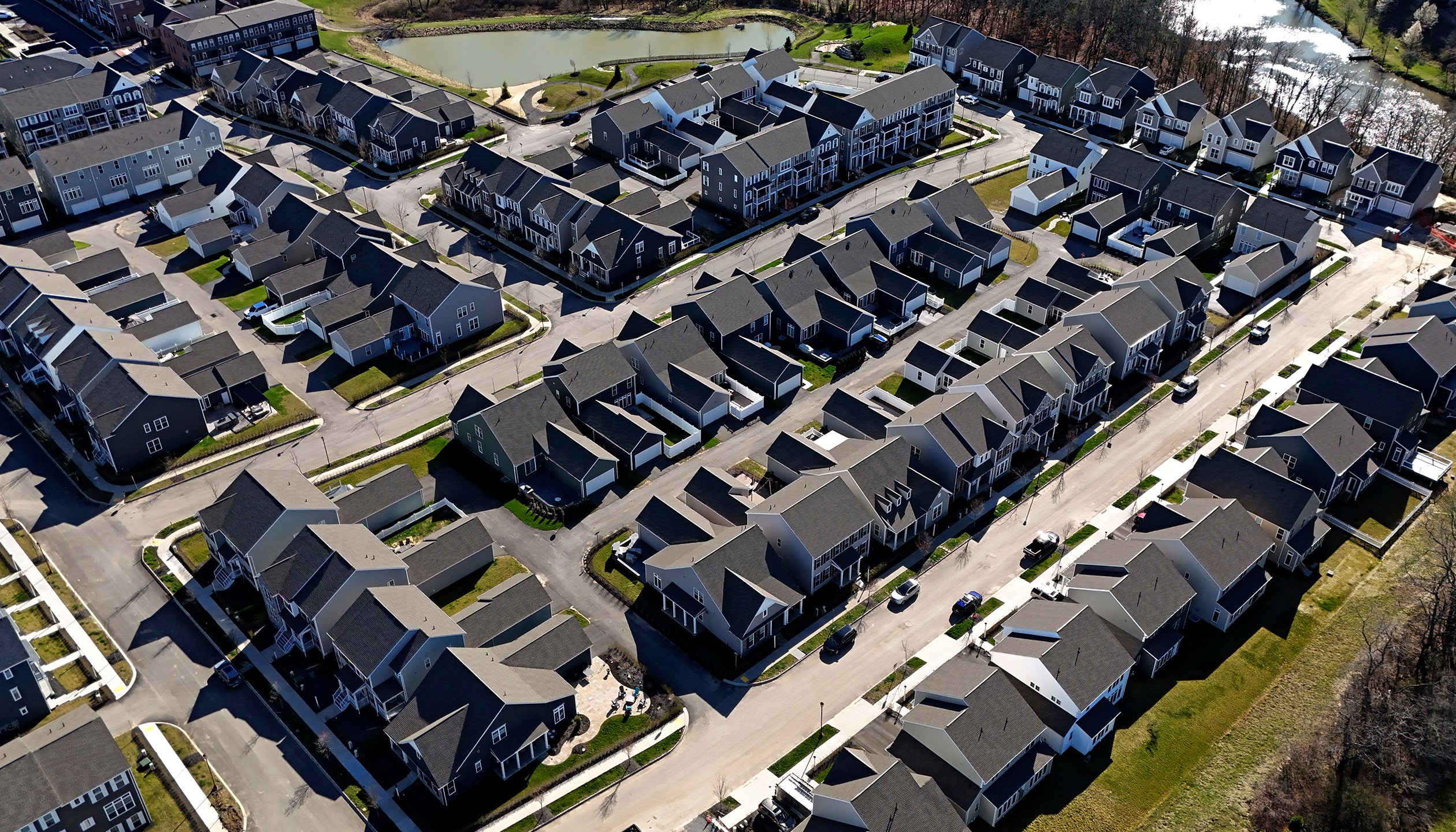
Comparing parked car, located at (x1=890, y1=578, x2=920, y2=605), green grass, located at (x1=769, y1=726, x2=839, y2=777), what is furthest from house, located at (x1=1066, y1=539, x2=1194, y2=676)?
green grass, located at (x1=769, y1=726, x2=839, y2=777)

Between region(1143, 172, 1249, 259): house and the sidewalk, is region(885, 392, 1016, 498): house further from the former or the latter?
the sidewalk

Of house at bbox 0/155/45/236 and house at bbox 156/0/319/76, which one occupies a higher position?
house at bbox 156/0/319/76

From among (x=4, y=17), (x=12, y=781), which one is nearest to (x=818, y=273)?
(x=12, y=781)

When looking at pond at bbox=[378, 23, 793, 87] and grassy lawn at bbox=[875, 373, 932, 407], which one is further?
pond at bbox=[378, 23, 793, 87]

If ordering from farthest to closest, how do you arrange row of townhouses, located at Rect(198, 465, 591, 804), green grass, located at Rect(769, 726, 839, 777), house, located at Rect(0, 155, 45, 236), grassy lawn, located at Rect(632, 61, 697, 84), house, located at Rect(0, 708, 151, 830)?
grassy lawn, located at Rect(632, 61, 697, 84) < house, located at Rect(0, 155, 45, 236) < green grass, located at Rect(769, 726, 839, 777) < row of townhouses, located at Rect(198, 465, 591, 804) < house, located at Rect(0, 708, 151, 830)

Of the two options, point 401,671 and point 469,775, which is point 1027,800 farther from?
point 401,671

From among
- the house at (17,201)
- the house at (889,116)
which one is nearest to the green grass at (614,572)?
the house at (889,116)

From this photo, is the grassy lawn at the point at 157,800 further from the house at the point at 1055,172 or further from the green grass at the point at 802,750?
the house at the point at 1055,172
